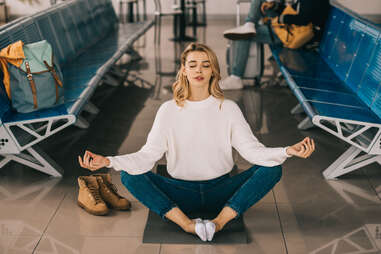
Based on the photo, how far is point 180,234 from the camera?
8.68 feet

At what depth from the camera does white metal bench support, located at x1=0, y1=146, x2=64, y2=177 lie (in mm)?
3328

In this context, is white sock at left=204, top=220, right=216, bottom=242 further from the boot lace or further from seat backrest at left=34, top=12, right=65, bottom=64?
seat backrest at left=34, top=12, right=65, bottom=64

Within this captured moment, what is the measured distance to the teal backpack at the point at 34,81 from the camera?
327 cm

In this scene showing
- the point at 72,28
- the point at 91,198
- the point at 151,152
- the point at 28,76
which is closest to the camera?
the point at 151,152

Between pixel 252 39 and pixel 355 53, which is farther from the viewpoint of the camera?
pixel 252 39

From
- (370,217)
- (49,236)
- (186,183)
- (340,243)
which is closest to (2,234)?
(49,236)

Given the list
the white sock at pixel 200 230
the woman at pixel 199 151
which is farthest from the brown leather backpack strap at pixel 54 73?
the white sock at pixel 200 230

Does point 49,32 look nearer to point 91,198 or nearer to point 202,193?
point 91,198

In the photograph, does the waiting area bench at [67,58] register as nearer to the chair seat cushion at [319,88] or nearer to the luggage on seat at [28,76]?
the luggage on seat at [28,76]

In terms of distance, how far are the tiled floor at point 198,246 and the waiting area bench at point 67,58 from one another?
241 millimetres

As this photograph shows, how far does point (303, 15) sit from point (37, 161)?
3202 millimetres

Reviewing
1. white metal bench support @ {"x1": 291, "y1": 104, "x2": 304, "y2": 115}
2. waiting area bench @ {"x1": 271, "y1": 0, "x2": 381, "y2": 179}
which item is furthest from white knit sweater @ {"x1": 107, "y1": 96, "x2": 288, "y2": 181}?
white metal bench support @ {"x1": 291, "y1": 104, "x2": 304, "y2": 115}

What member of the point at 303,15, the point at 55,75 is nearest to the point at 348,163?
the point at 303,15

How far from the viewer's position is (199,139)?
2592mm
